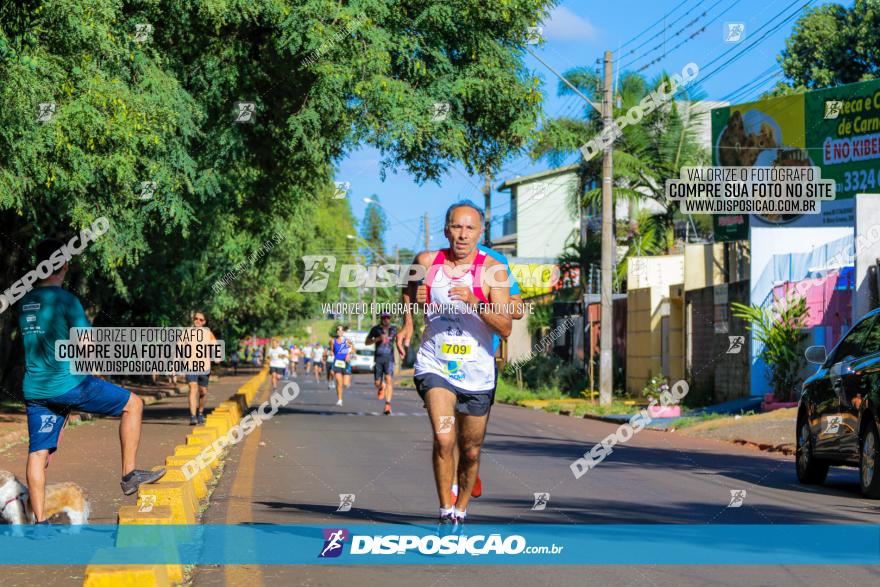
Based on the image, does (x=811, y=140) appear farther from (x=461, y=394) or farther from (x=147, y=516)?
(x=147, y=516)

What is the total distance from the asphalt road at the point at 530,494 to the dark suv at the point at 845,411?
300 millimetres

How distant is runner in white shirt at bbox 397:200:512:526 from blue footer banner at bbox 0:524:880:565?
0.40m

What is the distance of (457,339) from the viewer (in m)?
7.73

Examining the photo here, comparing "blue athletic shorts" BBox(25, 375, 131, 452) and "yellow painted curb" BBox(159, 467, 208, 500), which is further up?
"blue athletic shorts" BBox(25, 375, 131, 452)

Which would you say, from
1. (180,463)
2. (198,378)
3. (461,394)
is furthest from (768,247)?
(461,394)

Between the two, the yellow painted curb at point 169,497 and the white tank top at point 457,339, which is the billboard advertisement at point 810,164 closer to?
the white tank top at point 457,339

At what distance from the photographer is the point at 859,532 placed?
886 centimetres

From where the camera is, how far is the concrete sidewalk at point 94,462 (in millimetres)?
7047

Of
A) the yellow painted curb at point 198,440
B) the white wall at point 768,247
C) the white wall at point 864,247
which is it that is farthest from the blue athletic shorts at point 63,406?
the white wall at point 768,247

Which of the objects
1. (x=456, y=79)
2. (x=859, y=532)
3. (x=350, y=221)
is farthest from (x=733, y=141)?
(x=350, y=221)

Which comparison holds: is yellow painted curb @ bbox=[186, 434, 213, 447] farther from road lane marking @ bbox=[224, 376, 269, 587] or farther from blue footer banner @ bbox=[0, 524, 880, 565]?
blue footer banner @ bbox=[0, 524, 880, 565]

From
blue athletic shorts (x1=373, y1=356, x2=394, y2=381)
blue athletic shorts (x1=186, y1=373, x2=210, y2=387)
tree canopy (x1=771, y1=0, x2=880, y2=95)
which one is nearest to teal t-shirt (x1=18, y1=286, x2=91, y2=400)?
blue athletic shorts (x1=186, y1=373, x2=210, y2=387)

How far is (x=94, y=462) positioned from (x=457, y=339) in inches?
306

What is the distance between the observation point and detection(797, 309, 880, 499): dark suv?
1126 centimetres
